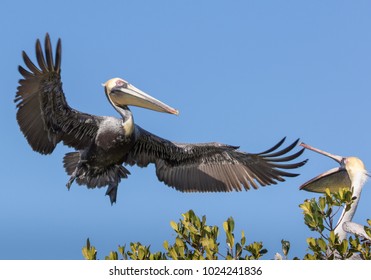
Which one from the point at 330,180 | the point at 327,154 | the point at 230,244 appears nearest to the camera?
the point at 230,244

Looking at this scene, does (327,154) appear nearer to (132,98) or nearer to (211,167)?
(211,167)

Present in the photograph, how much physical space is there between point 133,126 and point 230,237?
2.38m

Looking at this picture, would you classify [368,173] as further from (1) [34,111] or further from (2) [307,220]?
(1) [34,111]

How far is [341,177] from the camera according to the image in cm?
869

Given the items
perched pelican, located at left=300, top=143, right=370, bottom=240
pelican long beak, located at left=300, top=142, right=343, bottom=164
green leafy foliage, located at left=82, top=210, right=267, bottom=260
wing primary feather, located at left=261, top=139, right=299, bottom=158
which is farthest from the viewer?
pelican long beak, located at left=300, top=142, right=343, bottom=164

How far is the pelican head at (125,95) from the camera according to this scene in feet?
24.8

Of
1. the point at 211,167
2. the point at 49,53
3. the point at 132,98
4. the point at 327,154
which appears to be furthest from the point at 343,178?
the point at 49,53

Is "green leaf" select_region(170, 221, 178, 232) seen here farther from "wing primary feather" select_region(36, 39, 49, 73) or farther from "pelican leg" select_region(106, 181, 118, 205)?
"wing primary feather" select_region(36, 39, 49, 73)

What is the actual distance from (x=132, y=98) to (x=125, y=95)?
4.0 inches

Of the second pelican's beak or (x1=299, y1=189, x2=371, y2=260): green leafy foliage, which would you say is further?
the second pelican's beak

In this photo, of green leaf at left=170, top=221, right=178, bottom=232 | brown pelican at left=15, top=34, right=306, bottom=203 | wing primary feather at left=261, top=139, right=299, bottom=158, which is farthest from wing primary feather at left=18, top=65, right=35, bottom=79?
wing primary feather at left=261, top=139, right=299, bottom=158

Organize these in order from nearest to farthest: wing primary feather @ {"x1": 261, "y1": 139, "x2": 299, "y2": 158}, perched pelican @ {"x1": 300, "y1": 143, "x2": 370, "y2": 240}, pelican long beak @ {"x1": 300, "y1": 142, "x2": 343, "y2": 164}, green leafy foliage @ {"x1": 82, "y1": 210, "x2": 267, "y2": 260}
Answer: green leafy foliage @ {"x1": 82, "y1": 210, "x2": 267, "y2": 260}
wing primary feather @ {"x1": 261, "y1": 139, "x2": 299, "y2": 158}
perched pelican @ {"x1": 300, "y1": 143, "x2": 370, "y2": 240}
pelican long beak @ {"x1": 300, "y1": 142, "x2": 343, "y2": 164}

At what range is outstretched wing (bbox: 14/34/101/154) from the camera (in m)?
7.47
